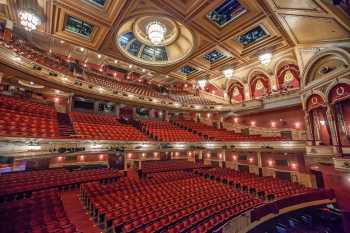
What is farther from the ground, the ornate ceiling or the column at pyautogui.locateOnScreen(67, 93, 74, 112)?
the ornate ceiling

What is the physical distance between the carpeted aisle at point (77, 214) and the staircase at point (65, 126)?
96.1 inches

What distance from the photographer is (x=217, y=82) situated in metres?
15.0

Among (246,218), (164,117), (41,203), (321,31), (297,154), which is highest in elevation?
(321,31)

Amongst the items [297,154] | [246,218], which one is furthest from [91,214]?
[297,154]

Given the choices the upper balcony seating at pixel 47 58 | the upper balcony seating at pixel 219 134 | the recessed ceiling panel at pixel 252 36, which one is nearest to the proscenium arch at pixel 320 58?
the recessed ceiling panel at pixel 252 36

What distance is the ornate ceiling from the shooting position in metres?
6.52

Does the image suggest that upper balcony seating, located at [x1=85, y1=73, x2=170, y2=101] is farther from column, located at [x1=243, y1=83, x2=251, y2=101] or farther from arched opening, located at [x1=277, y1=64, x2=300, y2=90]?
arched opening, located at [x1=277, y1=64, x2=300, y2=90]

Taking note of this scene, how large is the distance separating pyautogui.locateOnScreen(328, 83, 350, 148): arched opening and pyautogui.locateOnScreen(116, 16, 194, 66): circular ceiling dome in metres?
6.64

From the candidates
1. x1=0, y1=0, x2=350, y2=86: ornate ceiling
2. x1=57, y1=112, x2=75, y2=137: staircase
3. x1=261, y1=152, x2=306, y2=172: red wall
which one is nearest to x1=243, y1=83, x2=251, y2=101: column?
x1=0, y1=0, x2=350, y2=86: ornate ceiling

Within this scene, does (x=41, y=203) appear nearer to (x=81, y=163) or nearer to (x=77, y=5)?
(x=81, y=163)

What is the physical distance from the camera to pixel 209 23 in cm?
784

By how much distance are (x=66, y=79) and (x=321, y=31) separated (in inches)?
459

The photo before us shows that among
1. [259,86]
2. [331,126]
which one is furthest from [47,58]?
[331,126]

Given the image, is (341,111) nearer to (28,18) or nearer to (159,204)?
(159,204)
